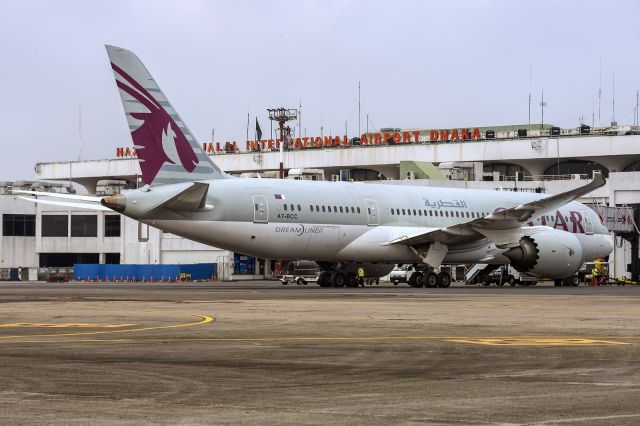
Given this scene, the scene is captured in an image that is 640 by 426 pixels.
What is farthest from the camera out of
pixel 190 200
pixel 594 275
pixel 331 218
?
pixel 594 275

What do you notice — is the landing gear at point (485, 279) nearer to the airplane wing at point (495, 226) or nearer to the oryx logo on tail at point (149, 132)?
the airplane wing at point (495, 226)

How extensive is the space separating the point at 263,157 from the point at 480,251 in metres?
76.5

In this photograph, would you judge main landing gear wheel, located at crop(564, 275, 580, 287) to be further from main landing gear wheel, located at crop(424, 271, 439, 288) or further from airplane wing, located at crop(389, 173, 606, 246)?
main landing gear wheel, located at crop(424, 271, 439, 288)

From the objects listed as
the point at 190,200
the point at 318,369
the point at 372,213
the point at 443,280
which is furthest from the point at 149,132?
the point at 318,369

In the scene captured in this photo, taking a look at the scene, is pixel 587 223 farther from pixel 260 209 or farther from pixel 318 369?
pixel 318 369

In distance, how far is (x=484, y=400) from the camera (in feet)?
37.8

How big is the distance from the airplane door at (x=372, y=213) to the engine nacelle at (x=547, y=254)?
24.0 ft

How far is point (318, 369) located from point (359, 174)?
113935mm

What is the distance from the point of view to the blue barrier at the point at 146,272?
8275 cm

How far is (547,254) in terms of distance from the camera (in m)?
55.8

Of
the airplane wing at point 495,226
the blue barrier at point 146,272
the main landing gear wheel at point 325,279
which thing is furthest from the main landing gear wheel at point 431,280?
the blue barrier at point 146,272

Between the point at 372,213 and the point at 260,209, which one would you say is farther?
the point at 372,213

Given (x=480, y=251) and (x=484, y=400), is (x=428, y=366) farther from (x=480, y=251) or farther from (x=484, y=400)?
(x=480, y=251)

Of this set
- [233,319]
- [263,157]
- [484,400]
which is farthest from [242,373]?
[263,157]
